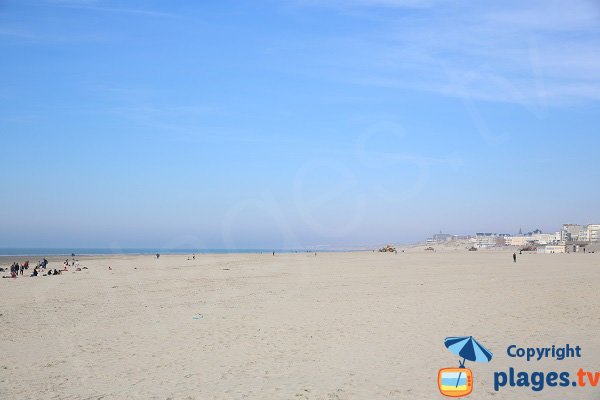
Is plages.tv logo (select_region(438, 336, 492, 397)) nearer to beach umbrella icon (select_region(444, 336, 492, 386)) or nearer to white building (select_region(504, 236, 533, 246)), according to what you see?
beach umbrella icon (select_region(444, 336, 492, 386))

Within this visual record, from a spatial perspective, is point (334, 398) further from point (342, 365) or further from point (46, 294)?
point (46, 294)

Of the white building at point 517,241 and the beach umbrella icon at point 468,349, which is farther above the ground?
the white building at point 517,241

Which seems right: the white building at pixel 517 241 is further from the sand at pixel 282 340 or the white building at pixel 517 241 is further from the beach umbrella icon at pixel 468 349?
the beach umbrella icon at pixel 468 349

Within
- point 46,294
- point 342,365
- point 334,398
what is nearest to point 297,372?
point 342,365

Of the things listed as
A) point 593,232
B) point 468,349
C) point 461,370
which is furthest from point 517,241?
point 461,370

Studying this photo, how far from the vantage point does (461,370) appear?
9602mm

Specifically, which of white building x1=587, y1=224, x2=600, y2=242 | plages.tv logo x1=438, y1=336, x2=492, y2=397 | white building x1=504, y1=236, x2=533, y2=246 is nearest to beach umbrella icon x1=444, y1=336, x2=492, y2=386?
plages.tv logo x1=438, y1=336, x2=492, y2=397

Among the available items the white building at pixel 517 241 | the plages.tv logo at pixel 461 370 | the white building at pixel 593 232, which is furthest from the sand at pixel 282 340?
the white building at pixel 517 241

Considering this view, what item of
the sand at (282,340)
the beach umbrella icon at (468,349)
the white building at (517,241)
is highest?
the white building at (517,241)

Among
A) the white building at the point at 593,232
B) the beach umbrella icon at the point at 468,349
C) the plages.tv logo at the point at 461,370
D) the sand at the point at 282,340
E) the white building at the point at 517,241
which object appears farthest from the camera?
the white building at the point at 517,241

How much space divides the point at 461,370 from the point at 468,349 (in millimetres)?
1299

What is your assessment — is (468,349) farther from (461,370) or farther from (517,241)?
(517,241)

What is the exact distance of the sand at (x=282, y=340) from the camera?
9008 millimetres

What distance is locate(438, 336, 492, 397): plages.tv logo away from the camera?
A: 8.59 m
